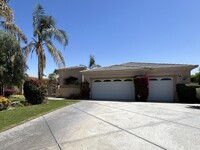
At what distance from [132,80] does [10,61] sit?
12.6 metres

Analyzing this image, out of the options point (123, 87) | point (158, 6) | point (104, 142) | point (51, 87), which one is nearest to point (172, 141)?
point (104, 142)

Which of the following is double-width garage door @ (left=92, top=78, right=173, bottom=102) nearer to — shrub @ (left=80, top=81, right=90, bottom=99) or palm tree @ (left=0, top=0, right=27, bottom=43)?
shrub @ (left=80, top=81, right=90, bottom=99)

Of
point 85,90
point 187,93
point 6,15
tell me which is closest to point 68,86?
point 85,90

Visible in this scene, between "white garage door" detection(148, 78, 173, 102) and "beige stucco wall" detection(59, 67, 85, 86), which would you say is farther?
"beige stucco wall" detection(59, 67, 85, 86)

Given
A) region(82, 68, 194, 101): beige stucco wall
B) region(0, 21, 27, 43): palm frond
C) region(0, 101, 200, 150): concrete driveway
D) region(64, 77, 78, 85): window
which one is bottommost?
region(0, 101, 200, 150): concrete driveway

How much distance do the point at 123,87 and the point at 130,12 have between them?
8.00 m

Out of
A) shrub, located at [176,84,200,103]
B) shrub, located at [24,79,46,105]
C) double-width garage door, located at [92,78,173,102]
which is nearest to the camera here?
shrub, located at [24,79,46,105]

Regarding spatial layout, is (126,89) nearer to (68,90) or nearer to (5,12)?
(68,90)

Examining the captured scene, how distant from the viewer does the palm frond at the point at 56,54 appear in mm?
18172

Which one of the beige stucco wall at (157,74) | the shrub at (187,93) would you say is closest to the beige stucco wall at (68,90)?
the beige stucco wall at (157,74)

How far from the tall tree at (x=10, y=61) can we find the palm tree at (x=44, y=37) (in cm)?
213

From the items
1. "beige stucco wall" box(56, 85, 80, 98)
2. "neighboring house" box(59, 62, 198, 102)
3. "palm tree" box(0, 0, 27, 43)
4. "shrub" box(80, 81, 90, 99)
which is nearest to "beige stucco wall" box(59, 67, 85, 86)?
"beige stucco wall" box(56, 85, 80, 98)

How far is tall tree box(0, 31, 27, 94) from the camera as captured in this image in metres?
19.1

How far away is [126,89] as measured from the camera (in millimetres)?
20500
